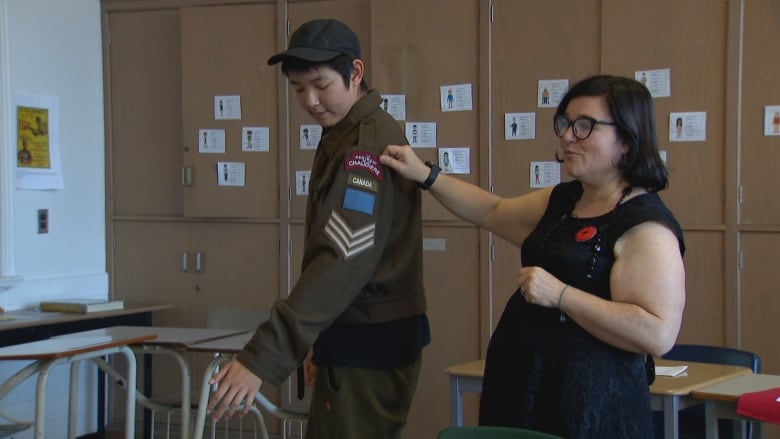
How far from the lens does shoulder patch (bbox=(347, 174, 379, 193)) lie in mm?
1833

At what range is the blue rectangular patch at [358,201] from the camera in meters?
1.82

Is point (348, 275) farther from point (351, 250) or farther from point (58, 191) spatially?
point (58, 191)

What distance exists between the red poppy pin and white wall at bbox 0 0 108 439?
11.4ft

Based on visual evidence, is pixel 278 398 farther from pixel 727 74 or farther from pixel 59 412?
pixel 727 74

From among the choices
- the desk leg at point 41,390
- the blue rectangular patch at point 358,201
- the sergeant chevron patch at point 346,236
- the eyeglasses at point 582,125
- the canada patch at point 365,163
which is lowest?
the desk leg at point 41,390

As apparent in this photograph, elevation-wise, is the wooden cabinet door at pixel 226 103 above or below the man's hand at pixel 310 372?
above

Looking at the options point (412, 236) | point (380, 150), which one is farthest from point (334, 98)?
point (412, 236)

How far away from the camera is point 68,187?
4945 millimetres

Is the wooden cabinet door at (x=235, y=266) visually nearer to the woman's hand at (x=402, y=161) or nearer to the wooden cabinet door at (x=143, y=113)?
the wooden cabinet door at (x=143, y=113)

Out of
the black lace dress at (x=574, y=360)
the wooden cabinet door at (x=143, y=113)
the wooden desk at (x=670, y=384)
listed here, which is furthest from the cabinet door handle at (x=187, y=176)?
the black lace dress at (x=574, y=360)

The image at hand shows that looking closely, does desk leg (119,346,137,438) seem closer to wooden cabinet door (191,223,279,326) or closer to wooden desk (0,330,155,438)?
wooden desk (0,330,155,438)

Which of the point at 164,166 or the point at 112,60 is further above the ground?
the point at 112,60

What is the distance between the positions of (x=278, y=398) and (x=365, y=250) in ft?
10.4

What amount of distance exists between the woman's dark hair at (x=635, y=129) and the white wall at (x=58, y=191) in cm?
358
